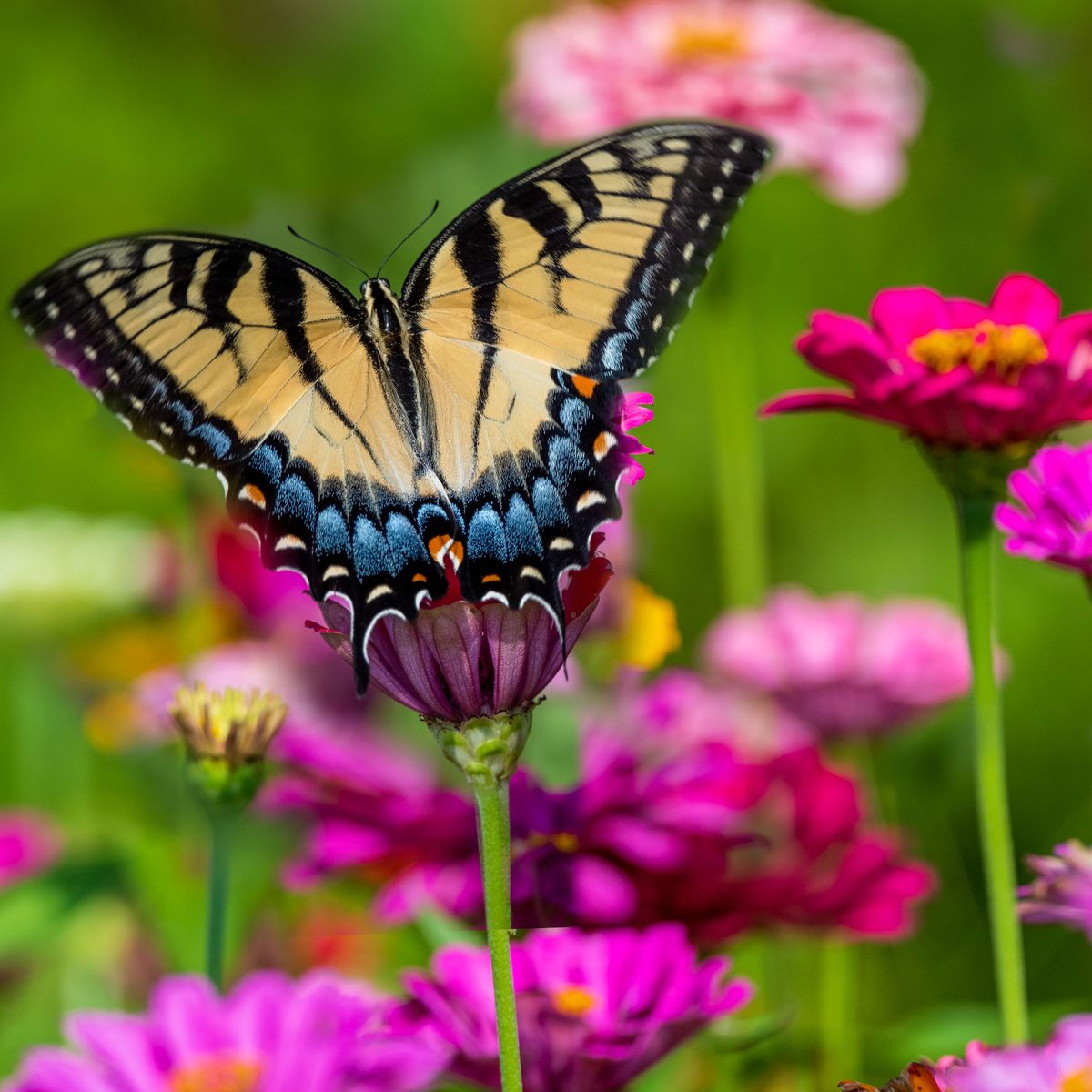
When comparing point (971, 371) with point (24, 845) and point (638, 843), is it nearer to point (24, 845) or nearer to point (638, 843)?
point (638, 843)

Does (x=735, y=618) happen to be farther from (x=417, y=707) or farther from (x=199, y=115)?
(x=199, y=115)

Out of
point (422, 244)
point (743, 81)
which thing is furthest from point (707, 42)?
point (422, 244)

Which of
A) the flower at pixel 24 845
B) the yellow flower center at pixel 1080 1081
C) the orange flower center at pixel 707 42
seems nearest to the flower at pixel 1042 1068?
the yellow flower center at pixel 1080 1081

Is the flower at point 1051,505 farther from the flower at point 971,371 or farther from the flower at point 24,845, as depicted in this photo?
the flower at point 24,845

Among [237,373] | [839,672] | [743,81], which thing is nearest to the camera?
[237,373]

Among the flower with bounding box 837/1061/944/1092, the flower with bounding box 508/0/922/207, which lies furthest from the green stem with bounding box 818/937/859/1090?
the flower with bounding box 508/0/922/207

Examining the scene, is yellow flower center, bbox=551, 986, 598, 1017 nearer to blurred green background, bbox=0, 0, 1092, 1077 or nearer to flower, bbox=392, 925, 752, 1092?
flower, bbox=392, 925, 752, 1092
